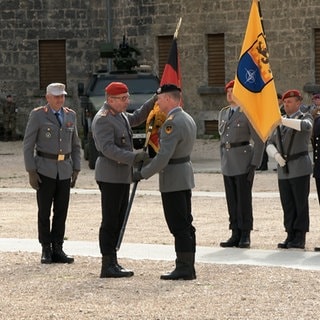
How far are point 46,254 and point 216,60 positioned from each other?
79.1 ft

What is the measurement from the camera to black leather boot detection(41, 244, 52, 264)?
1360 centimetres

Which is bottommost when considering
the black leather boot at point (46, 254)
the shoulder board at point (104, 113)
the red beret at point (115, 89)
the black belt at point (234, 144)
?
the black leather boot at point (46, 254)

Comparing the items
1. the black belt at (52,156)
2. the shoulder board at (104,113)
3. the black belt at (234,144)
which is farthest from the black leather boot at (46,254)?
the black belt at (234,144)

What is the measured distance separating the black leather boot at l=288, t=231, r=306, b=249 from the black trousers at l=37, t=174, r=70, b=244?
8.03 feet

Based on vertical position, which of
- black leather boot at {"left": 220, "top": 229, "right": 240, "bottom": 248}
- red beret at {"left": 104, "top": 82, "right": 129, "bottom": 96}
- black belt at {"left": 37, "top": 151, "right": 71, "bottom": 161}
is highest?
red beret at {"left": 104, "top": 82, "right": 129, "bottom": 96}

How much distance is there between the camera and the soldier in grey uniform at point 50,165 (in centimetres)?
1366

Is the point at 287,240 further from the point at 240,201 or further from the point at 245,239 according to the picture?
the point at 240,201

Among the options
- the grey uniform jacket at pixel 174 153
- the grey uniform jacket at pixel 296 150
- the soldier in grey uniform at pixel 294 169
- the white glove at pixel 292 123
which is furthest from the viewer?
the grey uniform jacket at pixel 296 150

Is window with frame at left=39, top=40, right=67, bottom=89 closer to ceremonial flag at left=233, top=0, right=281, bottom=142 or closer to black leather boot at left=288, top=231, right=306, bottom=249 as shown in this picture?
ceremonial flag at left=233, top=0, right=281, bottom=142

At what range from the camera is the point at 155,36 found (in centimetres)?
3841

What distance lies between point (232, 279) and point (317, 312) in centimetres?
183

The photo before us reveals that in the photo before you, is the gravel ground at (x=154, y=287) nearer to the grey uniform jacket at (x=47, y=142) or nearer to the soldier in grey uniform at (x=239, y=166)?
the soldier in grey uniform at (x=239, y=166)

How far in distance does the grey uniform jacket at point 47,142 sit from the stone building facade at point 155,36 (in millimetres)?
21766

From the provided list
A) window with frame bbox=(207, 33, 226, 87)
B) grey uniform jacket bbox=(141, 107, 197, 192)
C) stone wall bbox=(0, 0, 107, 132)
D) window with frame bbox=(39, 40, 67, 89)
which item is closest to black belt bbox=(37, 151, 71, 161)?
grey uniform jacket bbox=(141, 107, 197, 192)
